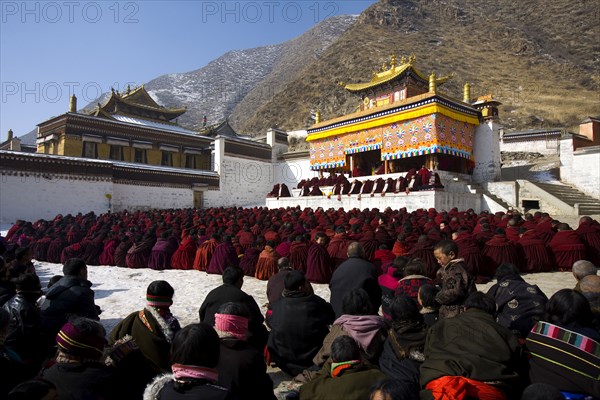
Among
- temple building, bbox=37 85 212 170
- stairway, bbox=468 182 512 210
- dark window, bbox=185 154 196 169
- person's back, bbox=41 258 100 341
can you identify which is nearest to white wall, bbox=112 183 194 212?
temple building, bbox=37 85 212 170

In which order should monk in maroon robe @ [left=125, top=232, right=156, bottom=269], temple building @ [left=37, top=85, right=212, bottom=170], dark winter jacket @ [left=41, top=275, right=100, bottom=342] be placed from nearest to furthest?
dark winter jacket @ [left=41, top=275, right=100, bottom=342]
monk in maroon robe @ [left=125, top=232, right=156, bottom=269]
temple building @ [left=37, top=85, right=212, bottom=170]

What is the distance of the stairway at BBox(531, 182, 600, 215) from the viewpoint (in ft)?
42.2

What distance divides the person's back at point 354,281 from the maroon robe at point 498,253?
318 cm

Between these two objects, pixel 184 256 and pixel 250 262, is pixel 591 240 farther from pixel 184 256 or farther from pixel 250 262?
pixel 184 256

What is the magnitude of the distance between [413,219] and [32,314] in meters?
8.83

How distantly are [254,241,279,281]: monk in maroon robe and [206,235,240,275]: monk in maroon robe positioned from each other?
554mm

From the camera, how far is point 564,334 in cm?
217

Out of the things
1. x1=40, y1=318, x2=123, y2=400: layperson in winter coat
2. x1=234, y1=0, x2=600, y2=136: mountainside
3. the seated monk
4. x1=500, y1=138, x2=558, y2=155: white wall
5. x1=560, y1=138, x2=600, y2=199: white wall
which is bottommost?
x1=40, y1=318, x2=123, y2=400: layperson in winter coat

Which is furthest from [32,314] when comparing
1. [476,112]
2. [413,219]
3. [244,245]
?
[476,112]

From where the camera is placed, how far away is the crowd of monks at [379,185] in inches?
555

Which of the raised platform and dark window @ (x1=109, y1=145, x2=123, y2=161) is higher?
dark window @ (x1=109, y1=145, x2=123, y2=161)

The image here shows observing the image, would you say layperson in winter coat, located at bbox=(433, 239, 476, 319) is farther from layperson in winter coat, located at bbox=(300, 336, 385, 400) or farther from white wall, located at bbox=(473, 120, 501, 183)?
white wall, located at bbox=(473, 120, 501, 183)

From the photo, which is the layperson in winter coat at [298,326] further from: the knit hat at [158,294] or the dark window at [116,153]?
the dark window at [116,153]

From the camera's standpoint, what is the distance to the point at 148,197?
21.4 m
